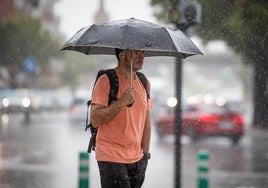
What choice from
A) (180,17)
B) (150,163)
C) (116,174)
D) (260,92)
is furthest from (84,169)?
(260,92)

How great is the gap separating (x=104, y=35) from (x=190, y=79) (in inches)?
6767

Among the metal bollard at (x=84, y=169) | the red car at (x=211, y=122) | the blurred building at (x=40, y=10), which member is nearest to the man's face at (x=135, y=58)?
the metal bollard at (x=84, y=169)

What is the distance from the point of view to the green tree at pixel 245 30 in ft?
63.1

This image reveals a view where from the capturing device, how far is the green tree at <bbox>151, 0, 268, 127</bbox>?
1923cm

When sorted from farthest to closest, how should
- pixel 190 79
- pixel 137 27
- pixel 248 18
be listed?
pixel 190 79, pixel 248 18, pixel 137 27

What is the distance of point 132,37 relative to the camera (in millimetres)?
4969

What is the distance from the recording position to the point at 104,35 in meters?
5.05

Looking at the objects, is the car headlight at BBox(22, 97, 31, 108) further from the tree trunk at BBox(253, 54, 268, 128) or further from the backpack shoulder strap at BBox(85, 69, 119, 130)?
the backpack shoulder strap at BBox(85, 69, 119, 130)

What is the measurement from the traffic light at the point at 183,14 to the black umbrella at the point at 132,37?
3.83 metres

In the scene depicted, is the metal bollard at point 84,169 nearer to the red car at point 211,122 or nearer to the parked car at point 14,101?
the red car at point 211,122

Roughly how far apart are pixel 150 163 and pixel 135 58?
9.97 m

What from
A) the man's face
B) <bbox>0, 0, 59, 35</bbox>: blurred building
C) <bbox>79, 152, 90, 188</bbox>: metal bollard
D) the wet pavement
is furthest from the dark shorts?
<bbox>0, 0, 59, 35</bbox>: blurred building

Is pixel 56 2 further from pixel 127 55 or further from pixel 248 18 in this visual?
pixel 127 55

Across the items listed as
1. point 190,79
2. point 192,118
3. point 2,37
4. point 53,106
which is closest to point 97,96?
point 192,118
